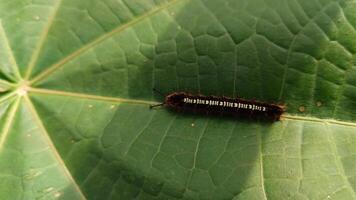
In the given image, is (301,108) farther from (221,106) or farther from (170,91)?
(170,91)

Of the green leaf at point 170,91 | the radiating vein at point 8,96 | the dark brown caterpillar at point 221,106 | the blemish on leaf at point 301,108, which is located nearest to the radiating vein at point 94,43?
the green leaf at point 170,91

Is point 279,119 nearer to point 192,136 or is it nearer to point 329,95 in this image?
point 329,95

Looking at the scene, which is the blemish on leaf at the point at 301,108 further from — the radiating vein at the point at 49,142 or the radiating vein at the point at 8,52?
the radiating vein at the point at 8,52

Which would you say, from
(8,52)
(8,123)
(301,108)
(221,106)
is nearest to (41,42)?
(8,52)

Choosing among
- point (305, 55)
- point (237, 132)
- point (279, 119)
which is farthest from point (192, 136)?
point (305, 55)

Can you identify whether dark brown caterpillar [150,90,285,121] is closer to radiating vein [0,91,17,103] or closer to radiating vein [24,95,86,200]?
radiating vein [24,95,86,200]

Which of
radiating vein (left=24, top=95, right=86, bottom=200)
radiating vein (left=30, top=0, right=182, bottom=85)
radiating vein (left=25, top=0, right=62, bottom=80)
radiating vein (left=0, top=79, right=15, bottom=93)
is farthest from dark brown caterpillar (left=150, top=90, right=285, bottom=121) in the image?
radiating vein (left=0, top=79, right=15, bottom=93)
